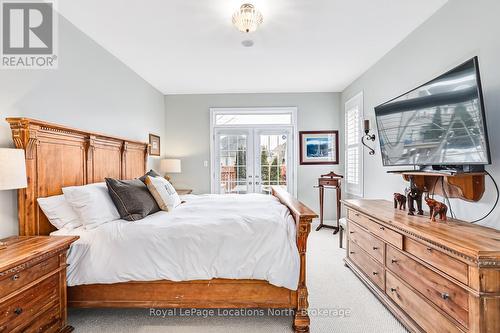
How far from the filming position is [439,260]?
1583mm

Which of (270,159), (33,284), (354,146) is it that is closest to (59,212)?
(33,284)

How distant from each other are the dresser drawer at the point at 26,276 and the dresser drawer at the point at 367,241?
253cm

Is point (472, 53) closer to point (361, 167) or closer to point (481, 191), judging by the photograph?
point (481, 191)

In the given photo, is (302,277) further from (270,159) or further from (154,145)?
(154,145)

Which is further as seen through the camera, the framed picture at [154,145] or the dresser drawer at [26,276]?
the framed picture at [154,145]

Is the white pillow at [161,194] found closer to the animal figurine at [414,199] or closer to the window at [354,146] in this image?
the animal figurine at [414,199]

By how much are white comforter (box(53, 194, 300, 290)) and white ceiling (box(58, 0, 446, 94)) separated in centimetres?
197

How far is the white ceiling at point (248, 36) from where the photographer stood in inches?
92.0

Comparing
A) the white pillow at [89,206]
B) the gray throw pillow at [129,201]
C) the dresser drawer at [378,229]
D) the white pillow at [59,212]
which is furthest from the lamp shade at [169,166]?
the dresser drawer at [378,229]

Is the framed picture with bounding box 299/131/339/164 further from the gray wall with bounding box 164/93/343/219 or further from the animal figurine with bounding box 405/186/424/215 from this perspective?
the animal figurine with bounding box 405/186/424/215

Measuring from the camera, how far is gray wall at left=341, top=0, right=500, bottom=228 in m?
1.83

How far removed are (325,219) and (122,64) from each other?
14.5ft

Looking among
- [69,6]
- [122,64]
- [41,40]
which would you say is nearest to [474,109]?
[69,6]

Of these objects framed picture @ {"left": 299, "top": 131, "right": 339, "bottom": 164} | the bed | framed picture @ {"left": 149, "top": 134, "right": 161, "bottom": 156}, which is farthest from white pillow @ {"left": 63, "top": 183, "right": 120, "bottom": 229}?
framed picture @ {"left": 299, "top": 131, "right": 339, "bottom": 164}
